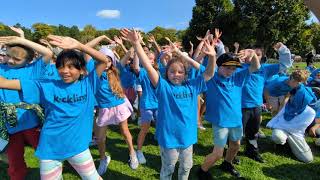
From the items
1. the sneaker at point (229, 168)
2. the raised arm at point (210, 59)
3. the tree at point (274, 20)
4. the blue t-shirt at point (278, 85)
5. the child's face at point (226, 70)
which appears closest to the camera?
the raised arm at point (210, 59)

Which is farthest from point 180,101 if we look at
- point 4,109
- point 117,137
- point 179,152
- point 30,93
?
point 117,137

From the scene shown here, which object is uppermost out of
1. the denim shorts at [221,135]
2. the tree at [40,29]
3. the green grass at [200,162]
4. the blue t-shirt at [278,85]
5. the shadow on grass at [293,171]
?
the tree at [40,29]

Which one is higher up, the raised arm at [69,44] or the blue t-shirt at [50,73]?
the raised arm at [69,44]

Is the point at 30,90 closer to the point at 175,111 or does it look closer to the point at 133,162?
the point at 175,111

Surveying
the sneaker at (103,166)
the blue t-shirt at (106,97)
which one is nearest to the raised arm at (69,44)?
the blue t-shirt at (106,97)

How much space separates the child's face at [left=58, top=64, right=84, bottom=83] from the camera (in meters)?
3.72

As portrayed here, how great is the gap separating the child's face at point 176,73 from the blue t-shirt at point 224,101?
80cm

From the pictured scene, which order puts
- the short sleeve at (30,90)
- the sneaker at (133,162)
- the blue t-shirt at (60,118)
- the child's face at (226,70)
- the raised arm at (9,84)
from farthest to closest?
the sneaker at (133,162) < the child's face at (226,70) < the blue t-shirt at (60,118) < the short sleeve at (30,90) < the raised arm at (9,84)

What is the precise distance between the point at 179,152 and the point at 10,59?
2.27 metres

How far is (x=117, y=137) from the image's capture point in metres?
7.60

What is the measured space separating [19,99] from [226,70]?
2584 millimetres

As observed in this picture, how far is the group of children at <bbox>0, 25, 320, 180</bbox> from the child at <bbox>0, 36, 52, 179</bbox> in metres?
0.01

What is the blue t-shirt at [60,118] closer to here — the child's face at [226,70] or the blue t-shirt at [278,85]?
the child's face at [226,70]

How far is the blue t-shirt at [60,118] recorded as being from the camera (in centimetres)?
370
